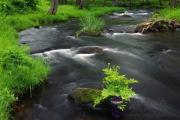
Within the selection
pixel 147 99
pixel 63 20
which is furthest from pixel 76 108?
pixel 63 20

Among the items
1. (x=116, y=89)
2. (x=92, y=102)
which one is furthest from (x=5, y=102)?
(x=116, y=89)

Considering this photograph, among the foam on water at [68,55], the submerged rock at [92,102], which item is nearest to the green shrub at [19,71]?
the submerged rock at [92,102]

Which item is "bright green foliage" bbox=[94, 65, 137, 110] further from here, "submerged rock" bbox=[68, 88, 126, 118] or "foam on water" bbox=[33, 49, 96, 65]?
"foam on water" bbox=[33, 49, 96, 65]

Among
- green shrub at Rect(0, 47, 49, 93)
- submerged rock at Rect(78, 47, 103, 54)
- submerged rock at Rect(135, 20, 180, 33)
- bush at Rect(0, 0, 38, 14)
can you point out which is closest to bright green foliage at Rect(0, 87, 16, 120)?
green shrub at Rect(0, 47, 49, 93)

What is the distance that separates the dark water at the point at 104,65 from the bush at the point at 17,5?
512cm

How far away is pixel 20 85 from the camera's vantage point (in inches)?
493

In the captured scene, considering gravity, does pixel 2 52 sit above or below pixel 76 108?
above

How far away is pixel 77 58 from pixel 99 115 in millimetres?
7874

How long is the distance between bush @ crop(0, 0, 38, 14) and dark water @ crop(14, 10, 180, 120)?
5123mm

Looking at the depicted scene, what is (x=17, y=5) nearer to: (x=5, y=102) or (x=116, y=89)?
(x=5, y=102)

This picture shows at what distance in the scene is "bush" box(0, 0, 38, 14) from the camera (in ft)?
105

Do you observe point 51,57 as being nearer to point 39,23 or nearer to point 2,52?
point 2,52

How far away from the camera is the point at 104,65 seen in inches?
677

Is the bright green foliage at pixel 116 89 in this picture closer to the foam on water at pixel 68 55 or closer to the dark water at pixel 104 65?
the dark water at pixel 104 65
